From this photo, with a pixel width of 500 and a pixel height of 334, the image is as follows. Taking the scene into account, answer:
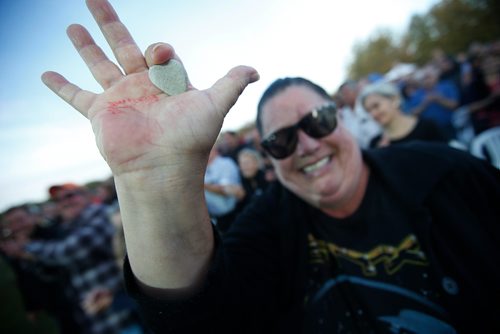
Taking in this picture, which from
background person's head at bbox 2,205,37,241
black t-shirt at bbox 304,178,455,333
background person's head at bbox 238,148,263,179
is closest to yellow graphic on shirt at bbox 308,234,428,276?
black t-shirt at bbox 304,178,455,333

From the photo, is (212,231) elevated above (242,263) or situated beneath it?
elevated above

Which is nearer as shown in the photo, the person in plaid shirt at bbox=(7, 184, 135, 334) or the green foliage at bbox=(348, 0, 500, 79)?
the person in plaid shirt at bbox=(7, 184, 135, 334)

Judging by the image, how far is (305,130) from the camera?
163 cm

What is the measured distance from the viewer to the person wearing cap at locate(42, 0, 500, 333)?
3.02 ft

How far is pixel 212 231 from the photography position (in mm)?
1061

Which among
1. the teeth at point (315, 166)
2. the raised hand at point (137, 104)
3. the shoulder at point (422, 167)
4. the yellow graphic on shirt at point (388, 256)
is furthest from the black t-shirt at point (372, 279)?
the raised hand at point (137, 104)

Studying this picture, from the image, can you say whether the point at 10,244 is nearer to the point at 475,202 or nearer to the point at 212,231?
the point at 212,231

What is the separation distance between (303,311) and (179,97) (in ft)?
4.48

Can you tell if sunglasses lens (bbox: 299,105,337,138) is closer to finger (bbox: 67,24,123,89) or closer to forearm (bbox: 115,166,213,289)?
forearm (bbox: 115,166,213,289)

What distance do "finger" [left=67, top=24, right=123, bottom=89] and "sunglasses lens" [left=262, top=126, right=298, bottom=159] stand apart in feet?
3.15

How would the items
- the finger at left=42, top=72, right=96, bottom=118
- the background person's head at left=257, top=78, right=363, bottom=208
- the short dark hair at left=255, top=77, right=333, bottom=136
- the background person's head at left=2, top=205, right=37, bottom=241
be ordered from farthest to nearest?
1. the background person's head at left=2, top=205, right=37, bottom=241
2. the short dark hair at left=255, top=77, right=333, bottom=136
3. the background person's head at left=257, top=78, right=363, bottom=208
4. the finger at left=42, top=72, right=96, bottom=118

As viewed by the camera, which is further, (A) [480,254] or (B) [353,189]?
(B) [353,189]

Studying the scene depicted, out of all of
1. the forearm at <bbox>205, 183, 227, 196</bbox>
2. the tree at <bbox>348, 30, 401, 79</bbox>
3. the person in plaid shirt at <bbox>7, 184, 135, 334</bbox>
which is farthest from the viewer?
the tree at <bbox>348, 30, 401, 79</bbox>

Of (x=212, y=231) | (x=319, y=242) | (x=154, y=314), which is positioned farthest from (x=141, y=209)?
(x=319, y=242)
